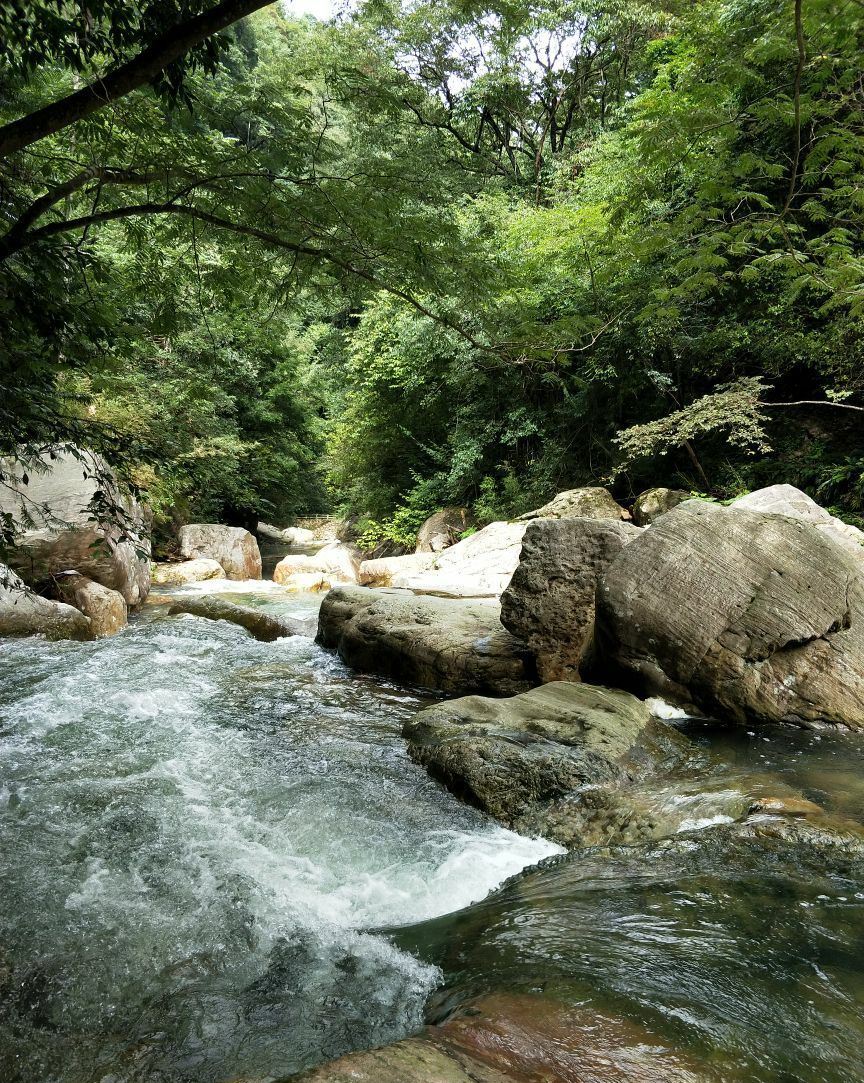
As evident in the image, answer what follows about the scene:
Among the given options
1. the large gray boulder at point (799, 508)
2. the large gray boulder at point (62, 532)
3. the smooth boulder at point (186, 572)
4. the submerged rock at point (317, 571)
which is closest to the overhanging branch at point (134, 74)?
the large gray boulder at point (62, 532)

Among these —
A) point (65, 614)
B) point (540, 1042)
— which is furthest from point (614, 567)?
point (65, 614)

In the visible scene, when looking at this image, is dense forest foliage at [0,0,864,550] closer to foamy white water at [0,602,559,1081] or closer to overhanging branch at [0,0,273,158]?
overhanging branch at [0,0,273,158]

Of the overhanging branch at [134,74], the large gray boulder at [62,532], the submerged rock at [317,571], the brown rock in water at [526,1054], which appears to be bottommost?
the submerged rock at [317,571]

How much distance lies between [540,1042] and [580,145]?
23004 mm

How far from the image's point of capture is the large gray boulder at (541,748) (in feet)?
12.5

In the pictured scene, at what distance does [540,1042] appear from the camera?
179 centimetres

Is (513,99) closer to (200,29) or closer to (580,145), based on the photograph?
(580,145)

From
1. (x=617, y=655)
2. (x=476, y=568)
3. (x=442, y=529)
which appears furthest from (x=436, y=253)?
(x=442, y=529)

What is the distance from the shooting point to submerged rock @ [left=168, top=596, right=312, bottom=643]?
9064mm

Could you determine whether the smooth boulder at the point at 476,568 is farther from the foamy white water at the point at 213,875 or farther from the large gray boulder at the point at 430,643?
the foamy white water at the point at 213,875

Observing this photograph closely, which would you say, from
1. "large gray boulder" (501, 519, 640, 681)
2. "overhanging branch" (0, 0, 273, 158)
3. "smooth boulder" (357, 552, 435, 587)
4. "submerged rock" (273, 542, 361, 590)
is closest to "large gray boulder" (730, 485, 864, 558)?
"large gray boulder" (501, 519, 640, 681)

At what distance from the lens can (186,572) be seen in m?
13.9

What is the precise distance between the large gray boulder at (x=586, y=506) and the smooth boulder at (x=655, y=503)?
0.45 metres

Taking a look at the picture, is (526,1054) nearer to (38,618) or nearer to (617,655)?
(617,655)
